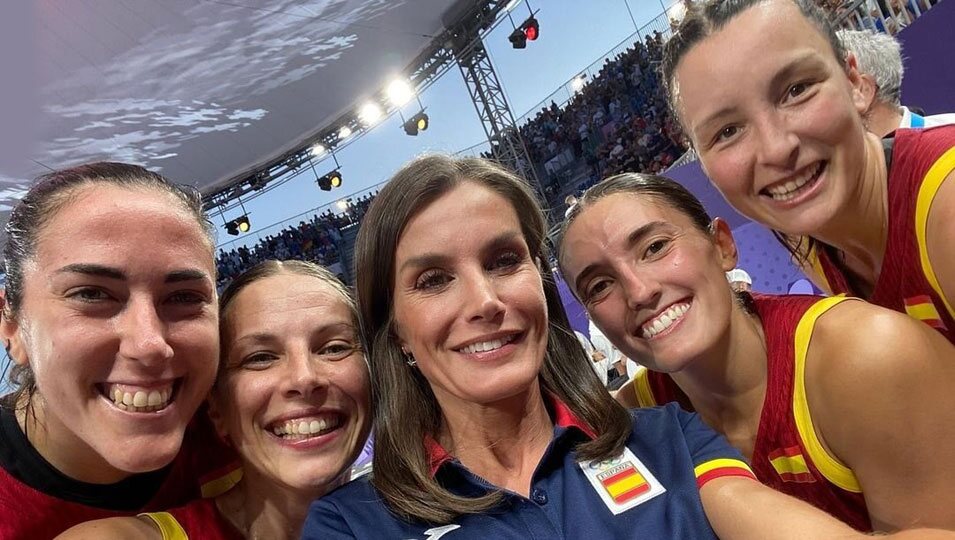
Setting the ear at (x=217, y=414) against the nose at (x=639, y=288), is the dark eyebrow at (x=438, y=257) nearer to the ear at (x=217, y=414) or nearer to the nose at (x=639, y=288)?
the nose at (x=639, y=288)

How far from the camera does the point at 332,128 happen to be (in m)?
14.3

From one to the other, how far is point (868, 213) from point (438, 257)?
48.1 inches

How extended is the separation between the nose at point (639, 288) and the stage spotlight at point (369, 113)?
40.8ft

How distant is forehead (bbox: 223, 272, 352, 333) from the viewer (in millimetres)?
1822

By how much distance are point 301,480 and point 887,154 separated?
187 cm

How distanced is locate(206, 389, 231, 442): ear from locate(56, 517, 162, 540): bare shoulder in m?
0.39

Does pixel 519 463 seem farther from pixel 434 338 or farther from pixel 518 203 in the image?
pixel 518 203

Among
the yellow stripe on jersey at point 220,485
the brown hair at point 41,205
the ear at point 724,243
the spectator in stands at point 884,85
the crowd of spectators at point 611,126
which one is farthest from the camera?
the crowd of spectators at point 611,126

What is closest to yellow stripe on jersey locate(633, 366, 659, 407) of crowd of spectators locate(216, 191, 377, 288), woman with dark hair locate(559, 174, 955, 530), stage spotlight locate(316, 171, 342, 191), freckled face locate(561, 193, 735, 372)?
woman with dark hair locate(559, 174, 955, 530)

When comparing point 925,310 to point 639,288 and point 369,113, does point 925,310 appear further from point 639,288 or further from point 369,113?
point 369,113

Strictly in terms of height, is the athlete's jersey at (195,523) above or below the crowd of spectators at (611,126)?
below

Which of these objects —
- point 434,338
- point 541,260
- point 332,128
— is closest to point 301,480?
point 434,338

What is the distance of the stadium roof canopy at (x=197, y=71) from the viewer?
9.31 meters

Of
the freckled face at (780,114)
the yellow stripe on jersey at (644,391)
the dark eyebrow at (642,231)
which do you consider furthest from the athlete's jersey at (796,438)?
the yellow stripe on jersey at (644,391)
